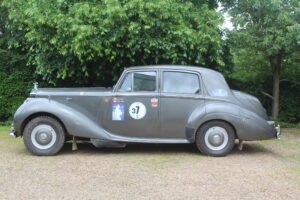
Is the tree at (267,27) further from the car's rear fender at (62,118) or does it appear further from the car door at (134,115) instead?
the car's rear fender at (62,118)

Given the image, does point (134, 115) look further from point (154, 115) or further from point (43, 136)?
point (43, 136)

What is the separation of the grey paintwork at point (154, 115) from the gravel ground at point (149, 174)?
1.41 ft

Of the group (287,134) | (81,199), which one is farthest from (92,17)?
(287,134)

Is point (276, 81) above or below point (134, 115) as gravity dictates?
above

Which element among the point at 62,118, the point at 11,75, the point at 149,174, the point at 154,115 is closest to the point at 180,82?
the point at 154,115

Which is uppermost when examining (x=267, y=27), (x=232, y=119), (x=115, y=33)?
(x=267, y=27)

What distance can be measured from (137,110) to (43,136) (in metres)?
1.82

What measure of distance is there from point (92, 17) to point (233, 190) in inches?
178

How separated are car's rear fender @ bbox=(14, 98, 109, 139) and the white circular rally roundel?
64 centimetres

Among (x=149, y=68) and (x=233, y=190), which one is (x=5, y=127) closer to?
(x=149, y=68)

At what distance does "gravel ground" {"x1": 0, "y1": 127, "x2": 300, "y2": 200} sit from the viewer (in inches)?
179

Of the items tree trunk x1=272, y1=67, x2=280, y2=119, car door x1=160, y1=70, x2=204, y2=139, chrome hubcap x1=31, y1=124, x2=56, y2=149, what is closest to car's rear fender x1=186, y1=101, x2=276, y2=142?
car door x1=160, y1=70, x2=204, y2=139

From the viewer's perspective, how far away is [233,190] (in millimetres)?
4695

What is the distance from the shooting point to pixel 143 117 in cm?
665
